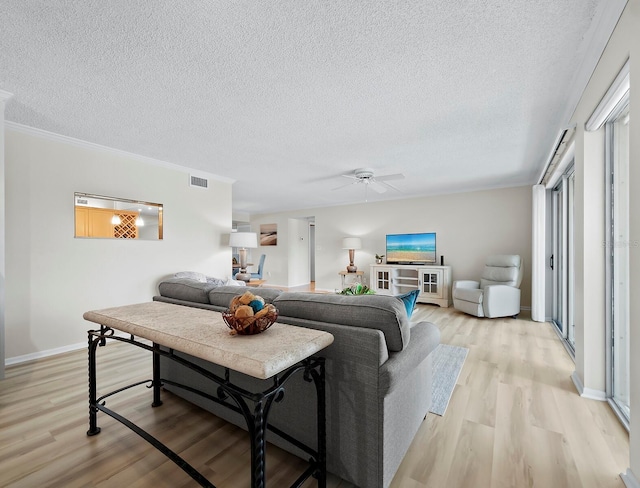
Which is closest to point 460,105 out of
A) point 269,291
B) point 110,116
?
point 269,291

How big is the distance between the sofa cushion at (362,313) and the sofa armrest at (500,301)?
3.73 meters

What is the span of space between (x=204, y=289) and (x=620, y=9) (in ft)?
9.20

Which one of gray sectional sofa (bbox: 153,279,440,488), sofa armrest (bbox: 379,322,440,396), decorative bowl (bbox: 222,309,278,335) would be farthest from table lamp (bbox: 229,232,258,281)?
decorative bowl (bbox: 222,309,278,335)

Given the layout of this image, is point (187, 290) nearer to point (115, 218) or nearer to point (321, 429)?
point (321, 429)

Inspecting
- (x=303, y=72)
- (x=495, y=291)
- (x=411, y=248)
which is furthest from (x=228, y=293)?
(x=411, y=248)

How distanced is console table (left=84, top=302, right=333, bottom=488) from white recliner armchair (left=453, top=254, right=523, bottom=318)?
4.04 m

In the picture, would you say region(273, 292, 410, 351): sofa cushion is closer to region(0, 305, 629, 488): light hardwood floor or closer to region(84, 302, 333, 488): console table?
region(84, 302, 333, 488): console table

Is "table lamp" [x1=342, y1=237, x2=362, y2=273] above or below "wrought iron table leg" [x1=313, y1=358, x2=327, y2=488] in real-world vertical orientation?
above

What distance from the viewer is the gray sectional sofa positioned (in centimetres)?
128

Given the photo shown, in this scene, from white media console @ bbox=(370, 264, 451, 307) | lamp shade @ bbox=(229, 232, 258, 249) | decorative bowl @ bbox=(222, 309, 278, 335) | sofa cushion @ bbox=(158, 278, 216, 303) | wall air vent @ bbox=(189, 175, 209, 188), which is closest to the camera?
decorative bowl @ bbox=(222, 309, 278, 335)

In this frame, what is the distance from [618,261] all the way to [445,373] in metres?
1.49

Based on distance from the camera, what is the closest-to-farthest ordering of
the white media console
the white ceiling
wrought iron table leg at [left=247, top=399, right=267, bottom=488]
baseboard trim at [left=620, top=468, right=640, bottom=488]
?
wrought iron table leg at [left=247, top=399, right=267, bottom=488] < baseboard trim at [left=620, top=468, right=640, bottom=488] < the white ceiling < the white media console

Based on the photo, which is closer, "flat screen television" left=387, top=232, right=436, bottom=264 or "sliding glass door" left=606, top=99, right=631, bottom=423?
"sliding glass door" left=606, top=99, right=631, bottom=423

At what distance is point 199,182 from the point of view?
178 inches
